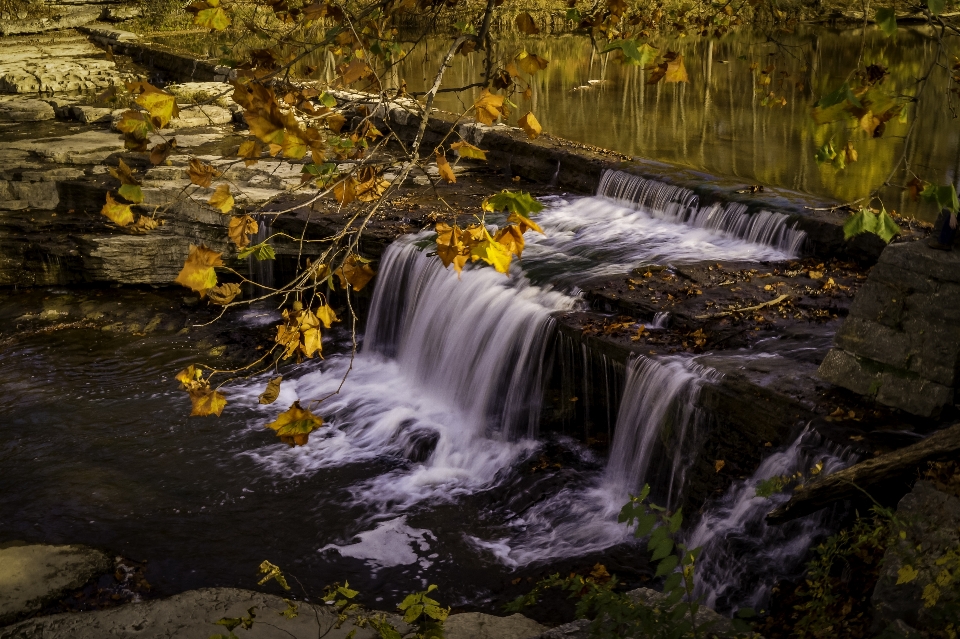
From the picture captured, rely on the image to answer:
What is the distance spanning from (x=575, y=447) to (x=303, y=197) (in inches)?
198

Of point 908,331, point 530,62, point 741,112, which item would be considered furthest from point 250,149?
point 741,112

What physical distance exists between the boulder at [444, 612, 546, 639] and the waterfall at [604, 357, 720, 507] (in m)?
1.69

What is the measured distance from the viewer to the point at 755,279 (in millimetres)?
7453

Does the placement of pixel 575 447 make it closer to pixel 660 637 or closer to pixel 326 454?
pixel 326 454

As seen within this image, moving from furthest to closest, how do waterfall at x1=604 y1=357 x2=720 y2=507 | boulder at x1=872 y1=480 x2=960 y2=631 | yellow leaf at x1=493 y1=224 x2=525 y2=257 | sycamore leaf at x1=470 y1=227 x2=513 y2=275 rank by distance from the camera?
1. waterfall at x1=604 y1=357 x2=720 y2=507
2. boulder at x1=872 y1=480 x2=960 y2=631
3. yellow leaf at x1=493 y1=224 x2=525 y2=257
4. sycamore leaf at x1=470 y1=227 x2=513 y2=275

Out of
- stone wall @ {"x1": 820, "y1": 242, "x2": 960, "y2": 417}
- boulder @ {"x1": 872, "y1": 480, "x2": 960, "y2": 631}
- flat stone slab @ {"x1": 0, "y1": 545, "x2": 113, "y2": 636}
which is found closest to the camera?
boulder @ {"x1": 872, "y1": 480, "x2": 960, "y2": 631}

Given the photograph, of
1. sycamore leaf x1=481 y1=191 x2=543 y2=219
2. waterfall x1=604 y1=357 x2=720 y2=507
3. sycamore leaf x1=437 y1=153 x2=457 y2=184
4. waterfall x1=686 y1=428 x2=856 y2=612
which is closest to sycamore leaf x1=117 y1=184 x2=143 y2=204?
sycamore leaf x1=437 y1=153 x2=457 y2=184

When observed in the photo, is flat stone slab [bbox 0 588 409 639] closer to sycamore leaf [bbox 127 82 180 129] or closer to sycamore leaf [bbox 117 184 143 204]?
sycamore leaf [bbox 117 184 143 204]

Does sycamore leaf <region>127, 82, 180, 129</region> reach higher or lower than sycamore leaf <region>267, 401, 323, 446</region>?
higher

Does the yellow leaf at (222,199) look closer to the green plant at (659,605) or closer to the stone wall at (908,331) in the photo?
the green plant at (659,605)

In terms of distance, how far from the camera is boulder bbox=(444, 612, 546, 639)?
4617 mm

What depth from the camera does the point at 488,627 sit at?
15.5ft

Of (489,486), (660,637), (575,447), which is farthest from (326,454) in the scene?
(660,637)

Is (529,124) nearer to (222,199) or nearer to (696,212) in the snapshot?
(222,199)
